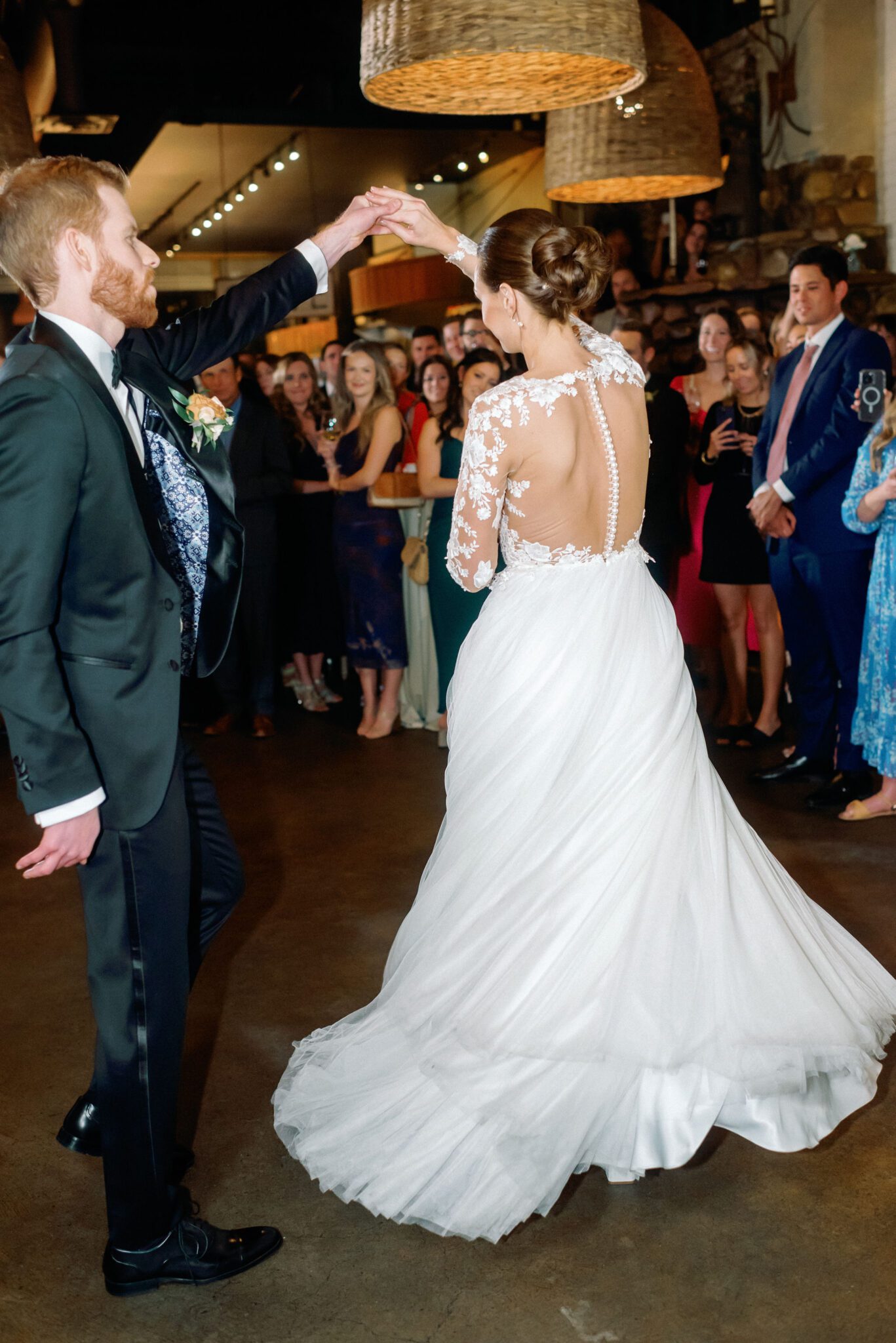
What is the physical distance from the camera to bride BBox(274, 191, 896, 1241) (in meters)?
2.08

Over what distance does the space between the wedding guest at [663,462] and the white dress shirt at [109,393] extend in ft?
11.7

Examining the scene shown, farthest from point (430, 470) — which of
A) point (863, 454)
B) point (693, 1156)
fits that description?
point (693, 1156)

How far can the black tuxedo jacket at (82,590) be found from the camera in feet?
5.33

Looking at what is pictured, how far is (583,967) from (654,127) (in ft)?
5.46

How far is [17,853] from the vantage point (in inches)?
169

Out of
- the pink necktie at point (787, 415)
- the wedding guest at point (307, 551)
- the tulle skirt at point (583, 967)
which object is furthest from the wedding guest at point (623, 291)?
the tulle skirt at point (583, 967)

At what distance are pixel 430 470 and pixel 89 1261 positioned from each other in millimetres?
3732

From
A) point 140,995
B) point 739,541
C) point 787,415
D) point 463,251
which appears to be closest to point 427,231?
point 463,251

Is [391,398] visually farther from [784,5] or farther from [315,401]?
[784,5]

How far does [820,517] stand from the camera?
4.35m

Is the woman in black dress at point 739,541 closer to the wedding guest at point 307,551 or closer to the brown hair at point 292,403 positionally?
the wedding guest at point 307,551

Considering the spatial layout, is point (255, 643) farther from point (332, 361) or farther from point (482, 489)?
point (482, 489)

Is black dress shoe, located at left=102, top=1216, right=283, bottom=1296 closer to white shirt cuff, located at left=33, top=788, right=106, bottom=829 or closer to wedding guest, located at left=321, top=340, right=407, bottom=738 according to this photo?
white shirt cuff, located at left=33, top=788, right=106, bottom=829

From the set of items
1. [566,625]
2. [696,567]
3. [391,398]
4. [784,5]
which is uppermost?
[784,5]
